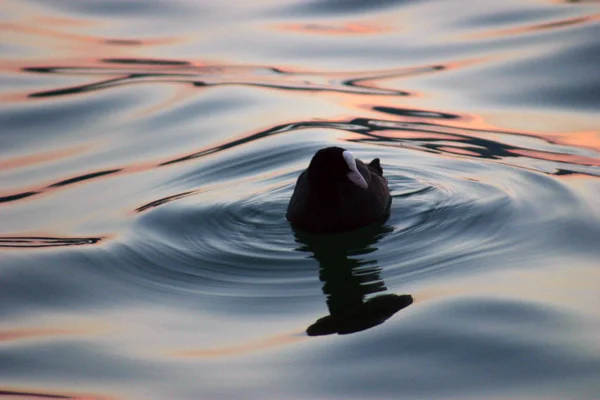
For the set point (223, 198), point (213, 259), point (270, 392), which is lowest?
point (270, 392)

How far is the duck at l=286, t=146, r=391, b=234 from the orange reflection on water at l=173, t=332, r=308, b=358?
2.14 m

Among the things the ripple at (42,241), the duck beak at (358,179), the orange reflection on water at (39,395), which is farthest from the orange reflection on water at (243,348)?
the duck beak at (358,179)

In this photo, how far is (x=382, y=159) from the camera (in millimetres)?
9586

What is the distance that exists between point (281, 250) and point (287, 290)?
0.85 meters

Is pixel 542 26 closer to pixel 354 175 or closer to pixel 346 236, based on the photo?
pixel 354 175

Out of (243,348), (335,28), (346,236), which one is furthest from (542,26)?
(243,348)

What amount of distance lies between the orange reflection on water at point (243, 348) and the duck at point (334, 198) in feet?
7.01

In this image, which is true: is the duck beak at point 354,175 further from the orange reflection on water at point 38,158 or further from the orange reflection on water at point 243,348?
the orange reflection on water at point 38,158

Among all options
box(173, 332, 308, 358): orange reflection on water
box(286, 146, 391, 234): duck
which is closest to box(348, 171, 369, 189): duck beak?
box(286, 146, 391, 234): duck

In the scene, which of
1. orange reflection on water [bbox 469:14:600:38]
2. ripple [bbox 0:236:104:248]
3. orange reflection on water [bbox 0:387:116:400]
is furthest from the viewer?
orange reflection on water [bbox 469:14:600:38]

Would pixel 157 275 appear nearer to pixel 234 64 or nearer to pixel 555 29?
pixel 234 64

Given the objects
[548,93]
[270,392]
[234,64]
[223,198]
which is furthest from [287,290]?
[234,64]

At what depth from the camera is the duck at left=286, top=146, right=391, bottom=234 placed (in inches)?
311

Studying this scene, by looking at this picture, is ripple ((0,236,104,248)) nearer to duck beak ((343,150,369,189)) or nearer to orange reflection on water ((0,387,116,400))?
duck beak ((343,150,369,189))
